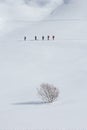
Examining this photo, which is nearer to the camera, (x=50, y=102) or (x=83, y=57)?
(x=50, y=102)

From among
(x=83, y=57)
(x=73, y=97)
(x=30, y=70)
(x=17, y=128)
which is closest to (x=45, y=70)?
(x=30, y=70)

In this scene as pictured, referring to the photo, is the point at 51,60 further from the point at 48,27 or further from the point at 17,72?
the point at 48,27

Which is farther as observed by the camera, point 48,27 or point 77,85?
point 48,27

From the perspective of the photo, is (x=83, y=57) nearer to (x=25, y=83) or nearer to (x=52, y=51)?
(x=52, y=51)

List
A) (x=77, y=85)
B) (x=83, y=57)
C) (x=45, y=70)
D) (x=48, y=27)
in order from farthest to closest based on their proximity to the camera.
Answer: (x=48, y=27), (x=83, y=57), (x=45, y=70), (x=77, y=85)

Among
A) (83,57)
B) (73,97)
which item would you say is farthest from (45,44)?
(73,97)

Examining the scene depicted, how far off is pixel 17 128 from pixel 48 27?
363 feet

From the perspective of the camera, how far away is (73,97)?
8019 centimetres

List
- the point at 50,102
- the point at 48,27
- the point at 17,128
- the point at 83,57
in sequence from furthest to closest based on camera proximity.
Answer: the point at 48,27, the point at 83,57, the point at 50,102, the point at 17,128

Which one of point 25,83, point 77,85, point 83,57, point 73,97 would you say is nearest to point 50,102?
point 73,97

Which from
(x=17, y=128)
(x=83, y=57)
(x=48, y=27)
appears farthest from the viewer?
(x=48, y=27)

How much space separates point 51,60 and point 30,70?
7.75 metres

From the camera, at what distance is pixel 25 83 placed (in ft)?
320

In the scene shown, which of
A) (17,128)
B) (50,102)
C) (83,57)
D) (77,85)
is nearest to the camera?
(17,128)
